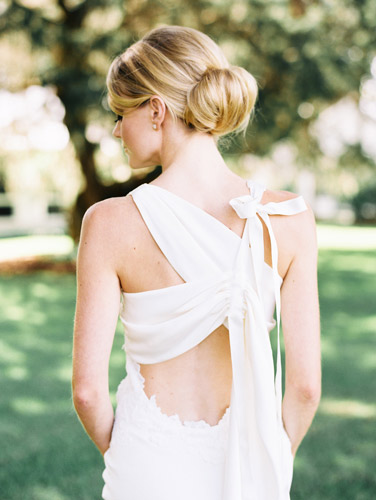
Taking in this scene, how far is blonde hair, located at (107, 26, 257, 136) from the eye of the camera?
5.01 ft

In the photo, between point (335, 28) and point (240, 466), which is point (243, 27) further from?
point (240, 466)

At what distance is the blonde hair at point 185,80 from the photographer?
153 cm

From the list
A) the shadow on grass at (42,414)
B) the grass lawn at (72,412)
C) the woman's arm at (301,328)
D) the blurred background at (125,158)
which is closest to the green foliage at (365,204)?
the blurred background at (125,158)

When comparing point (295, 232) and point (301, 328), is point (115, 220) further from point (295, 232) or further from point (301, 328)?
point (301, 328)

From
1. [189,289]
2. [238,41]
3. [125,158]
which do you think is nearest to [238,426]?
[189,289]

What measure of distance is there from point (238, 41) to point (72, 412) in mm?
6652

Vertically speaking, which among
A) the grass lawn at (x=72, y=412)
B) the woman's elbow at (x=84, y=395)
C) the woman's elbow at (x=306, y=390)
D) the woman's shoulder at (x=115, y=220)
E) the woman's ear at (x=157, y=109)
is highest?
the woman's ear at (x=157, y=109)

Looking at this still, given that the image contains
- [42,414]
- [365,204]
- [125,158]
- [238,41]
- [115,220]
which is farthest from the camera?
[365,204]

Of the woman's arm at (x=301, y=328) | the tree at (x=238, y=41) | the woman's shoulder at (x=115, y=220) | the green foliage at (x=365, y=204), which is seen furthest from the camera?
the green foliage at (x=365, y=204)

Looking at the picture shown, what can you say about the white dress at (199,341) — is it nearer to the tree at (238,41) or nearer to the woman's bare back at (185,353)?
the woman's bare back at (185,353)

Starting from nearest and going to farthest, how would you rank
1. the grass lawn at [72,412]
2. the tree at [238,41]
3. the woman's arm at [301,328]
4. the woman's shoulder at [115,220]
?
the woman's shoulder at [115,220]
the woman's arm at [301,328]
the grass lawn at [72,412]
the tree at [238,41]

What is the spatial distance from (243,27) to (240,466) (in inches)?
343

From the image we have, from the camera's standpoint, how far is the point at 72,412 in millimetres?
4777

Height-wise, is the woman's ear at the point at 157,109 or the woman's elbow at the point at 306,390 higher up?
the woman's ear at the point at 157,109
